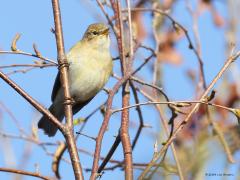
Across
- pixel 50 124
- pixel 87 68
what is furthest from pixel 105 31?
pixel 50 124

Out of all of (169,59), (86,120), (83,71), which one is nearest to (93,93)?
(83,71)

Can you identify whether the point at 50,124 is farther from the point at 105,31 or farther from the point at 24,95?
the point at 24,95

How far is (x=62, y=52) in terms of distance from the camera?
270cm

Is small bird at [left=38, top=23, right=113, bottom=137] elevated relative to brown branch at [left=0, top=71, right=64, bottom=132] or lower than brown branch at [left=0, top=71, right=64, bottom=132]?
elevated

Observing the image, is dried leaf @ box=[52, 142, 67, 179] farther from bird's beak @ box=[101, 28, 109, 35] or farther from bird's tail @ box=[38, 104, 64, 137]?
bird's beak @ box=[101, 28, 109, 35]

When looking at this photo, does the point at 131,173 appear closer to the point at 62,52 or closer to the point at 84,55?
the point at 62,52

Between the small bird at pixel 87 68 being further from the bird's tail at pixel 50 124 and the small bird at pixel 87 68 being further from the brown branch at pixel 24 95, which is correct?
the brown branch at pixel 24 95

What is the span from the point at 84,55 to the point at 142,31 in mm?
2031

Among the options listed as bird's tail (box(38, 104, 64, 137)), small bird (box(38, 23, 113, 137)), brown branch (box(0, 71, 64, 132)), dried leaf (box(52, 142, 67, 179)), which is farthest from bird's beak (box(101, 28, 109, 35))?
brown branch (box(0, 71, 64, 132))

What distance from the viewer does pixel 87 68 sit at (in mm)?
4449

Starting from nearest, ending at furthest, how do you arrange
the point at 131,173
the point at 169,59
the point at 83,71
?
the point at 131,173, the point at 83,71, the point at 169,59

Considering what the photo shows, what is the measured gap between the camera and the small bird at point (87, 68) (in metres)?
4.41

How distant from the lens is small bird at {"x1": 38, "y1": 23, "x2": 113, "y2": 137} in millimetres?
4406

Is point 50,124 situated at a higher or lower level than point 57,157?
higher
